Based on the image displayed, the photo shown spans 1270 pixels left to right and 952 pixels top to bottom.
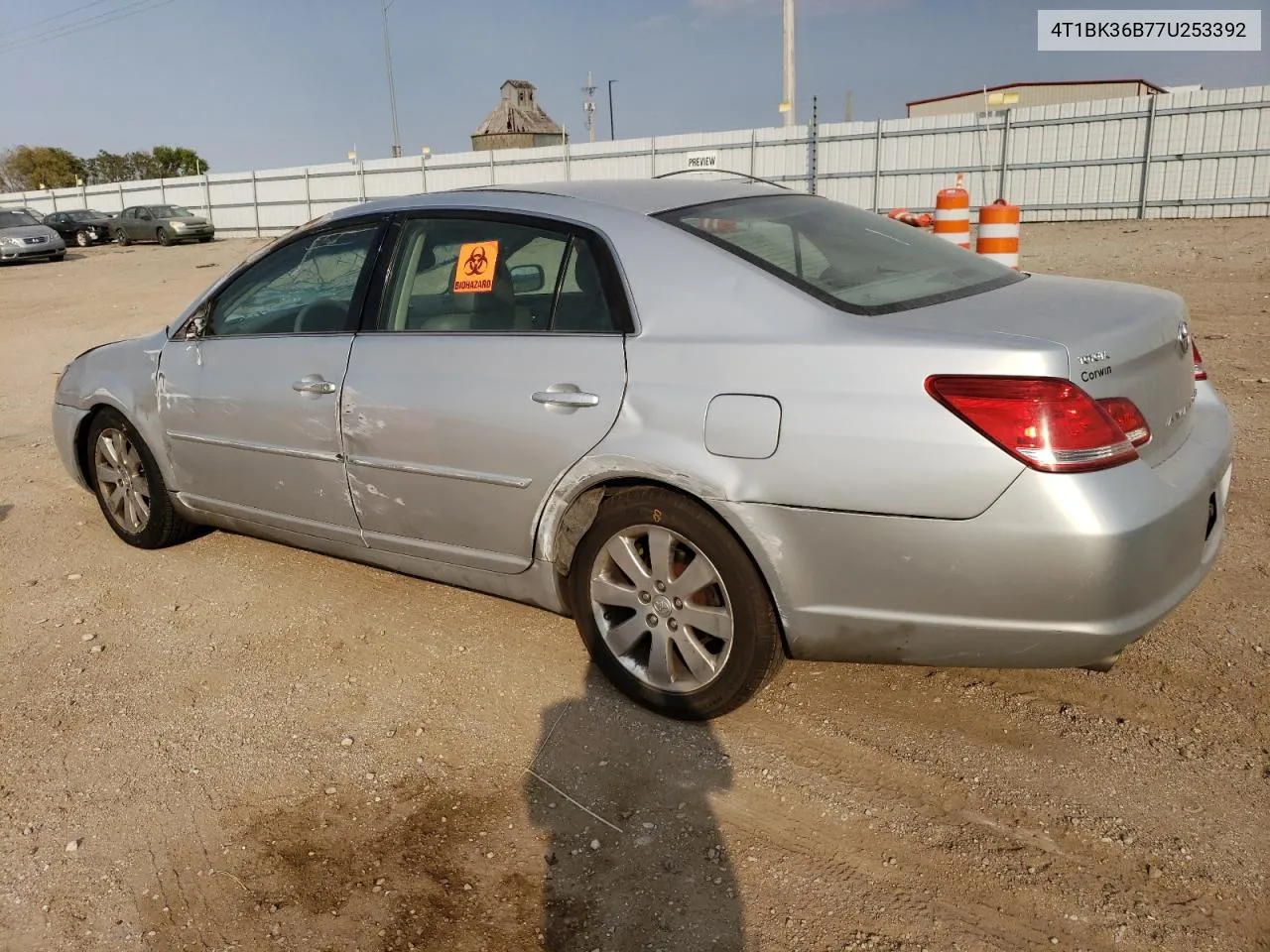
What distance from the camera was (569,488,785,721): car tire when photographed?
2834 mm

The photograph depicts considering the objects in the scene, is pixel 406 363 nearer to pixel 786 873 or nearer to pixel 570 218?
pixel 570 218

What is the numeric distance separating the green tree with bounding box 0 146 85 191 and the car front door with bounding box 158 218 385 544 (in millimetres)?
73387

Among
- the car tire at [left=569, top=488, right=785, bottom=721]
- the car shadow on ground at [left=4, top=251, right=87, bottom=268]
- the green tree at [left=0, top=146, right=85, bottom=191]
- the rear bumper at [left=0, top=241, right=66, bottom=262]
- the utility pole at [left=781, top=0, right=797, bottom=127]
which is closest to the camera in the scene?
the car tire at [left=569, top=488, right=785, bottom=721]

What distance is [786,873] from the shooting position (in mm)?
2443

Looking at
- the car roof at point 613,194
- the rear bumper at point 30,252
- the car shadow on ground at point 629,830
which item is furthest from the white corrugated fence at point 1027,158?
the car shadow on ground at point 629,830

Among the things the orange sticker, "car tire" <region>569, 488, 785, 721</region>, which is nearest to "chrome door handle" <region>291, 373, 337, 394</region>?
the orange sticker

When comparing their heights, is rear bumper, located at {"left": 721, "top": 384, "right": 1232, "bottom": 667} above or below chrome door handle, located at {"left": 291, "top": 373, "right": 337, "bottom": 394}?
below

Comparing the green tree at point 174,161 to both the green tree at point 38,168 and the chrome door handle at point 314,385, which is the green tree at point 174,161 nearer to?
the green tree at point 38,168

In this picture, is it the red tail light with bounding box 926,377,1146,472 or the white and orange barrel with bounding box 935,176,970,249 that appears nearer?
the red tail light with bounding box 926,377,1146,472

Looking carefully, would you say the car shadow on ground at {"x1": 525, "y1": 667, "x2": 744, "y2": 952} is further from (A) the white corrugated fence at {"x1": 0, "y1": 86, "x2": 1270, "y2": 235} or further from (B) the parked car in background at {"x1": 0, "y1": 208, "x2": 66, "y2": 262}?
(B) the parked car in background at {"x1": 0, "y1": 208, "x2": 66, "y2": 262}

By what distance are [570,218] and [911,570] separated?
5.20 feet

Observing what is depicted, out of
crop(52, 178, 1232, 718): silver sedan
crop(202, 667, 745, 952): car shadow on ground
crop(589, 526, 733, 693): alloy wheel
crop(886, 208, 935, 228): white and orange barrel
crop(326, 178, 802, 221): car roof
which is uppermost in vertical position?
crop(326, 178, 802, 221): car roof

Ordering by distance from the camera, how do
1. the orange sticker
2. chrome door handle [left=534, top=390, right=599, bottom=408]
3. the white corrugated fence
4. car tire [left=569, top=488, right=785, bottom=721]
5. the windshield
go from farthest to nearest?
the windshield
the white corrugated fence
the orange sticker
chrome door handle [left=534, top=390, right=599, bottom=408]
car tire [left=569, top=488, right=785, bottom=721]

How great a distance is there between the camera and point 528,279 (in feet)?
11.0
